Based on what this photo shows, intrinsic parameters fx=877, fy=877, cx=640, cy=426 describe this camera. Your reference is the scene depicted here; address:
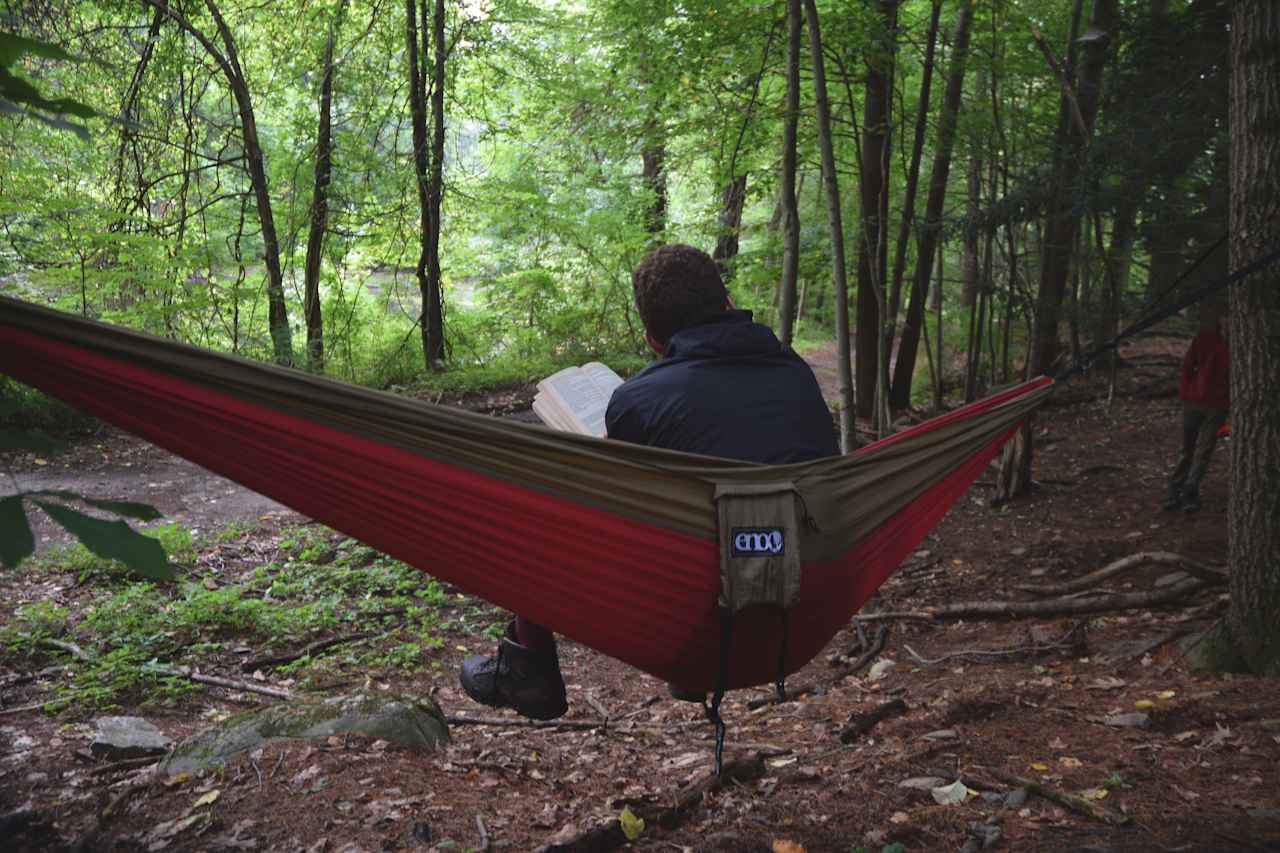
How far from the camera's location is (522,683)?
1.88 metres

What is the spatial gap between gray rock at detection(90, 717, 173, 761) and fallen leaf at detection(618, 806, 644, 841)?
4.17ft

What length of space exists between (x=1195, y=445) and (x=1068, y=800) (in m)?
3.61

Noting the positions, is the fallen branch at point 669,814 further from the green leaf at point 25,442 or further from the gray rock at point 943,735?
the green leaf at point 25,442

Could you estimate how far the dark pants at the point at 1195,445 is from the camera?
15.1 feet

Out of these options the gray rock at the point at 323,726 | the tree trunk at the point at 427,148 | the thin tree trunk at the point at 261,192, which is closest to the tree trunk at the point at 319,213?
the thin tree trunk at the point at 261,192

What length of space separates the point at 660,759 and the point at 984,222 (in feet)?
14.8

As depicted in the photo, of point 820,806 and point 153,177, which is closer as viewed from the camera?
point 820,806

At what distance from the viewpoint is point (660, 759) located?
2635 mm

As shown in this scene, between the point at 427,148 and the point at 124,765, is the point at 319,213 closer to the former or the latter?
the point at 427,148

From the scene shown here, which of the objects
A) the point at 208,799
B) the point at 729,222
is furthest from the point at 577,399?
the point at 729,222

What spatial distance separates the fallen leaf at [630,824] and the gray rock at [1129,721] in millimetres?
1320

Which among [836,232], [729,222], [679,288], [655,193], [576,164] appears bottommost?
[679,288]

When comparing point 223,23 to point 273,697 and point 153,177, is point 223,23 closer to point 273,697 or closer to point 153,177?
point 153,177

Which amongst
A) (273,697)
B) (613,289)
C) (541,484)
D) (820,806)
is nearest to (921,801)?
(820,806)
